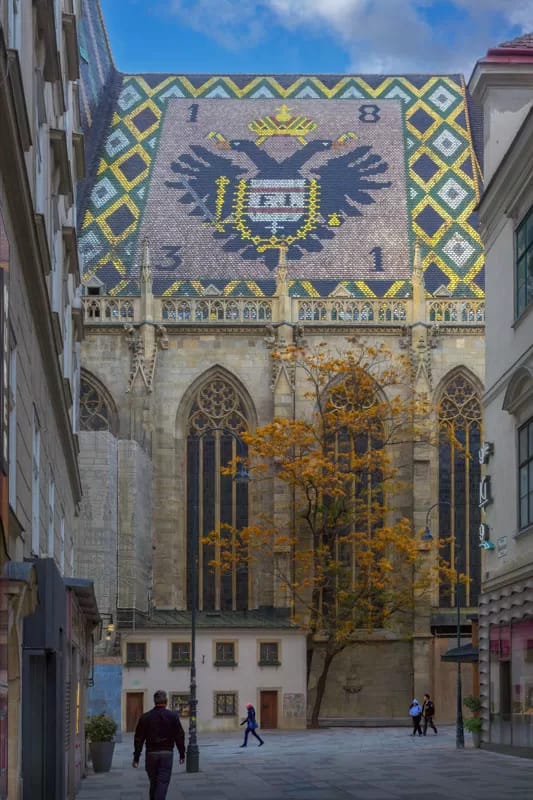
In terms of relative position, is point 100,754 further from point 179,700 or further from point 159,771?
point 179,700

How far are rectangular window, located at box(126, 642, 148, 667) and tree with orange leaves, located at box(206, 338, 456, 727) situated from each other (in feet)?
11.4

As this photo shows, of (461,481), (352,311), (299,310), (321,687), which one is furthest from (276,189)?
(321,687)

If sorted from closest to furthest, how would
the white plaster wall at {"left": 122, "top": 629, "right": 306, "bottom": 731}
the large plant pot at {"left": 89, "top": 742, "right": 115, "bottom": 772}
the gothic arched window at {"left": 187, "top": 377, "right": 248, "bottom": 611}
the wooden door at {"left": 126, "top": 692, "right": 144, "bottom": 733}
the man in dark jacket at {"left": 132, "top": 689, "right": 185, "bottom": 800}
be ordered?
the man in dark jacket at {"left": 132, "top": 689, "right": 185, "bottom": 800}, the large plant pot at {"left": 89, "top": 742, "right": 115, "bottom": 772}, the wooden door at {"left": 126, "top": 692, "right": 144, "bottom": 733}, the white plaster wall at {"left": 122, "top": 629, "right": 306, "bottom": 731}, the gothic arched window at {"left": 187, "top": 377, "right": 248, "bottom": 611}

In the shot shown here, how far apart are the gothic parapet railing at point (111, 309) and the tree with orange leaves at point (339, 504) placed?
5.06 meters

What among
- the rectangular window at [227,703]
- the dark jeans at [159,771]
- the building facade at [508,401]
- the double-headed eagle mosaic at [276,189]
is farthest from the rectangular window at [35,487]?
the double-headed eagle mosaic at [276,189]

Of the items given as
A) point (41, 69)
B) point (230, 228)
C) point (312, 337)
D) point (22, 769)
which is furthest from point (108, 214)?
point (22, 769)

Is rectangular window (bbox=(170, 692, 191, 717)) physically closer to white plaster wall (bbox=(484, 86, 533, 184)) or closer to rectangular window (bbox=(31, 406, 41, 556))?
white plaster wall (bbox=(484, 86, 533, 184))

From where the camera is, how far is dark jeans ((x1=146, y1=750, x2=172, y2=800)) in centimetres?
1463

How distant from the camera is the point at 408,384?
49.8 m

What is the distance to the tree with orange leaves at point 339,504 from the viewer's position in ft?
148

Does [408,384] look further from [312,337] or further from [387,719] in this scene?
[387,719]

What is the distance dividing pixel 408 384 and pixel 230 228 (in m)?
8.43

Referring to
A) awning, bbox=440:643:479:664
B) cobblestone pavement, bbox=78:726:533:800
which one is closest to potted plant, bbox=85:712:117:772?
cobblestone pavement, bbox=78:726:533:800

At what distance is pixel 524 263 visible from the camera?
25578 millimetres
